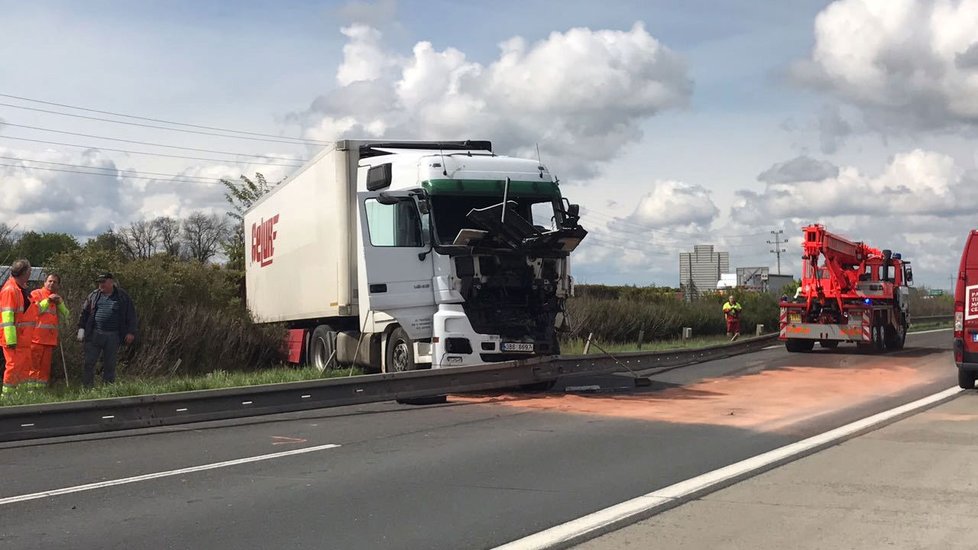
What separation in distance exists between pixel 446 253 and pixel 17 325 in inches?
221

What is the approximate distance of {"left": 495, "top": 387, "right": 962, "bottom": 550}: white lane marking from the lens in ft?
18.9

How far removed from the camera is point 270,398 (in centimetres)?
1104

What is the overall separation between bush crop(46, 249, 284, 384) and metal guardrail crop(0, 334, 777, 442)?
523cm

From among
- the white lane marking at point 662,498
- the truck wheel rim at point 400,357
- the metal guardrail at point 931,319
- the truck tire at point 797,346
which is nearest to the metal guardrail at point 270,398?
the truck wheel rim at point 400,357

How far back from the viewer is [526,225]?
42.8ft

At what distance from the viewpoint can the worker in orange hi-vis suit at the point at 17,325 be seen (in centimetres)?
1182

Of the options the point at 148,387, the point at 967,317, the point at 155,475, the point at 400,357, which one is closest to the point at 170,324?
the point at 148,387

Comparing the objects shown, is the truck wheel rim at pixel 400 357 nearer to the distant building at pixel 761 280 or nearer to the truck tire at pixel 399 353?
the truck tire at pixel 399 353

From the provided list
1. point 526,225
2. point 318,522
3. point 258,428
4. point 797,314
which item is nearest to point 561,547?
point 318,522

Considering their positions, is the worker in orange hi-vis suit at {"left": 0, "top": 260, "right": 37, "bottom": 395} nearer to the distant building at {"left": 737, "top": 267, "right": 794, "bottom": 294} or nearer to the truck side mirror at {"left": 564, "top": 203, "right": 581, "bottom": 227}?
the truck side mirror at {"left": 564, "top": 203, "right": 581, "bottom": 227}

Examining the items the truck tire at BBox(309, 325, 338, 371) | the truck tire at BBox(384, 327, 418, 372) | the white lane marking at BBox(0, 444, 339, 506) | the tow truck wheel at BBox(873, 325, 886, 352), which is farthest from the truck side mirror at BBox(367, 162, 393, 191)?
the tow truck wheel at BBox(873, 325, 886, 352)

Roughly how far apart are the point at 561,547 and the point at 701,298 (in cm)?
3292

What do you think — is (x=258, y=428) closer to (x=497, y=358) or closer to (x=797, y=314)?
(x=497, y=358)

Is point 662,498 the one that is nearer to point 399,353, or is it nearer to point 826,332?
point 399,353
